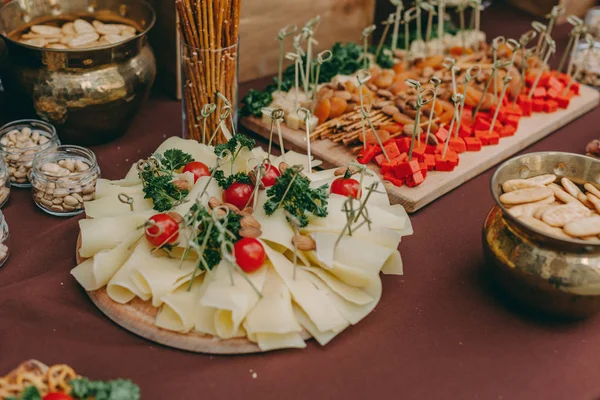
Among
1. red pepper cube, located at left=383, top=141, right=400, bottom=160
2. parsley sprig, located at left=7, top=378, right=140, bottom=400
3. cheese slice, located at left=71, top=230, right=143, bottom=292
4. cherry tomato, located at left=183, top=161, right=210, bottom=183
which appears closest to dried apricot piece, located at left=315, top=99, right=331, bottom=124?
red pepper cube, located at left=383, top=141, right=400, bottom=160

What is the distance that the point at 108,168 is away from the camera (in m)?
1.62

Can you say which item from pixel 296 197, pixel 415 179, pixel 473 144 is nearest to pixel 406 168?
pixel 415 179

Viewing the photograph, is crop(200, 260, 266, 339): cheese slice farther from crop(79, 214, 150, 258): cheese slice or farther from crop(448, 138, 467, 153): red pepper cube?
crop(448, 138, 467, 153): red pepper cube

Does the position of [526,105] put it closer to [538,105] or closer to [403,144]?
[538,105]

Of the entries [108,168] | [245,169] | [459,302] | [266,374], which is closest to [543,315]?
[459,302]

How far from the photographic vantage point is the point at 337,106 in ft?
5.79

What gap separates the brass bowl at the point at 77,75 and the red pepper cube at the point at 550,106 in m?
1.17

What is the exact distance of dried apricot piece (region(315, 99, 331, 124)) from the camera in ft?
5.72

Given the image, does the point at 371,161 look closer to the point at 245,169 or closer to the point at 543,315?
the point at 245,169

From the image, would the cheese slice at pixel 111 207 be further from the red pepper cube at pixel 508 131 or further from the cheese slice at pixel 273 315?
the red pepper cube at pixel 508 131

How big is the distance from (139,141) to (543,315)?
3.65 ft

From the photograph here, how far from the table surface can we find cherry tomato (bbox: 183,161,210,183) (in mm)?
287

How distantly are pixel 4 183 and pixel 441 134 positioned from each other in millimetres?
1087

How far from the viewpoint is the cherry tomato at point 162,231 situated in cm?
119
